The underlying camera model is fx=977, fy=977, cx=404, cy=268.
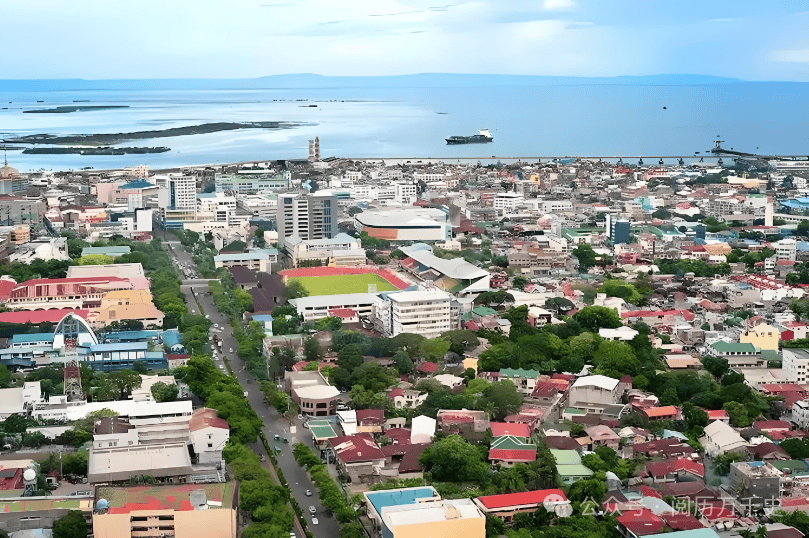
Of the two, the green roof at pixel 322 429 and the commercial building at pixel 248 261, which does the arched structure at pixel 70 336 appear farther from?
the commercial building at pixel 248 261

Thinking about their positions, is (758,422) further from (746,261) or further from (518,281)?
(746,261)

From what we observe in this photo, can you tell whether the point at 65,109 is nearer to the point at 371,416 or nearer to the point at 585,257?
the point at 585,257

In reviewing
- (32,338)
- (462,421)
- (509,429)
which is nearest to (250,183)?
(32,338)

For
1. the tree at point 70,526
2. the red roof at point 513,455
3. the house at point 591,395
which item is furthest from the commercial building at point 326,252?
the tree at point 70,526

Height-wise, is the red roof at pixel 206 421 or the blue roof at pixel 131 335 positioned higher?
the blue roof at pixel 131 335

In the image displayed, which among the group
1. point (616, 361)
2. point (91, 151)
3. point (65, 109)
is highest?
point (65, 109)

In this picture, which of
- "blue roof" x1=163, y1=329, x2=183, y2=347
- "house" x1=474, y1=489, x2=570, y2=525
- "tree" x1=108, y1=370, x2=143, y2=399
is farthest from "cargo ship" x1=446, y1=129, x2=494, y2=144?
"house" x1=474, y1=489, x2=570, y2=525
